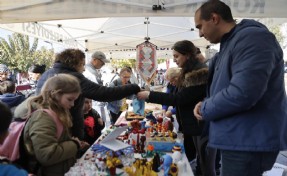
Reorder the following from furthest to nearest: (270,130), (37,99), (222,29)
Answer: (37,99) → (222,29) → (270,130)

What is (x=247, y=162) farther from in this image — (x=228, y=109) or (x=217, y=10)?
(x=217, y=10)

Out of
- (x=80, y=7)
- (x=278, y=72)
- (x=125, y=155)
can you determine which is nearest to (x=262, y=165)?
(x=278, y=72)

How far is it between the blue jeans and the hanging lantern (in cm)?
A: 388

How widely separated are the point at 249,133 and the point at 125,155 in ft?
2.85

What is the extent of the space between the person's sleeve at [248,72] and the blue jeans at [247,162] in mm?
215

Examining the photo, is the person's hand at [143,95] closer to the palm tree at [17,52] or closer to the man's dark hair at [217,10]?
the man's dark hair at [217,10]

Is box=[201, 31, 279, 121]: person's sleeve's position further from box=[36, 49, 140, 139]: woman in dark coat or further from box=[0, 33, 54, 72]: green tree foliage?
box=[0, 33, 54, 72]: green tree foliage

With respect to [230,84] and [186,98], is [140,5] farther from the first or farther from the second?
[230,84]

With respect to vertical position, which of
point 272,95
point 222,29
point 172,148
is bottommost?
point 172,148

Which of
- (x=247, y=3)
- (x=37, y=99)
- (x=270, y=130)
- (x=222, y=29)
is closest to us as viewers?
(x=270, y=130)

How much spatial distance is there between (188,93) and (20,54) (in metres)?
38.5

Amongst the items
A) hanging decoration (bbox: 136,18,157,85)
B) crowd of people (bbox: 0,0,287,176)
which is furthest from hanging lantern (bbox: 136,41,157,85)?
crowd of people (bbox: 0,0,287,176)

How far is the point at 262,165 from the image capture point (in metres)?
1.32

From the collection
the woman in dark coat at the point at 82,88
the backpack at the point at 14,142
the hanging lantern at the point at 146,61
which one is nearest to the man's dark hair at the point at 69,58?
the woman in dark coat at the point at 82,88
